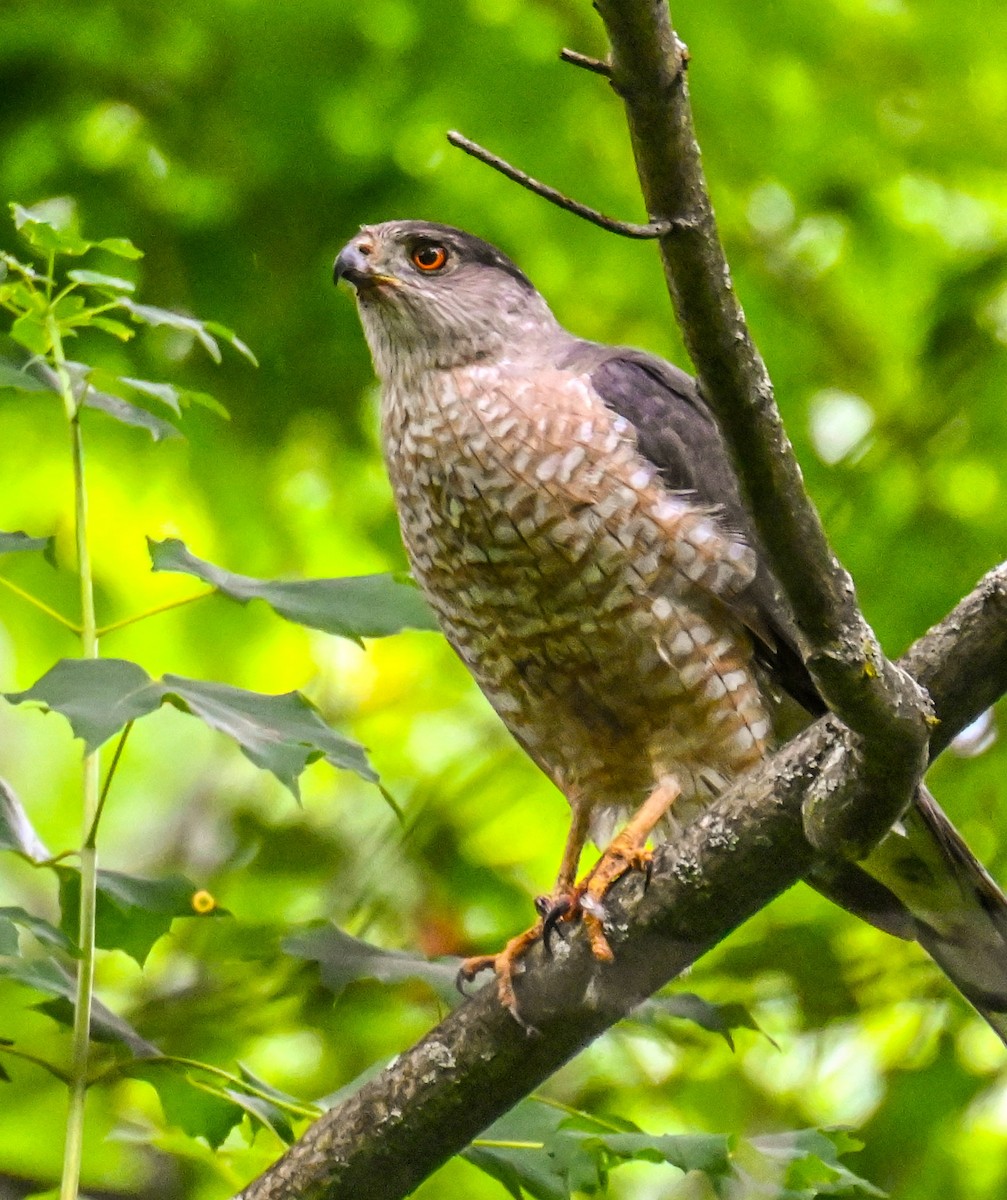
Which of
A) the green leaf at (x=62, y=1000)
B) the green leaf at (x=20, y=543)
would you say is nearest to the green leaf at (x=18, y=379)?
the green leaf at (x=20, y=543)

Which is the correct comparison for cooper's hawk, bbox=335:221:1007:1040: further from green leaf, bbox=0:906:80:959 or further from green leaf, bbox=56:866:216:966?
green leaf, bbox=0:906:80:959

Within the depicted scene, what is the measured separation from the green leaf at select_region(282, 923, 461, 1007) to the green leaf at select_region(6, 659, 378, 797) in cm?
44

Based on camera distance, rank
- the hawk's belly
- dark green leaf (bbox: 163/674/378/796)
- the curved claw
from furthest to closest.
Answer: the hawk's belly → the curved claw → dark green leaf (bbox: 163/674/378/796)

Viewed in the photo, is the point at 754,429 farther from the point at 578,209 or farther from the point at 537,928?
the point at 537,928

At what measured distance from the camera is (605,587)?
311cm

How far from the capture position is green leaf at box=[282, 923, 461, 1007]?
261cm

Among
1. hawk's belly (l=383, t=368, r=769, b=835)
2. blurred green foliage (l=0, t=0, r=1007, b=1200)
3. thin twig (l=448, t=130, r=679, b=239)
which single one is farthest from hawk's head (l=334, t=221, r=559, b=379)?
thin twig (l=448, t=130, r=679, b=239)

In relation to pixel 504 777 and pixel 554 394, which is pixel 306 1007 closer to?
pixel 504 777

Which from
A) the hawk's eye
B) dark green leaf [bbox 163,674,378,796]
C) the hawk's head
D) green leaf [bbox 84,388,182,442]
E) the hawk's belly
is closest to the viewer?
dark green leaf [bbox 163,674,378,796]

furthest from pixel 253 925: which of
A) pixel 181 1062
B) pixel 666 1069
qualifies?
pixel 666 1069

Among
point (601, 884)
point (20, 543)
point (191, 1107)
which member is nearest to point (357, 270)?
point (20, 543)

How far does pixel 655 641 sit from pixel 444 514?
20.8 inches

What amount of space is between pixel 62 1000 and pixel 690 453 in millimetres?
1726

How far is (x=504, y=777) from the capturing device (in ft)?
14.4
